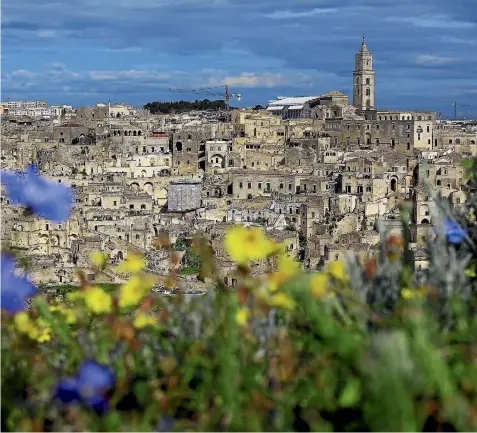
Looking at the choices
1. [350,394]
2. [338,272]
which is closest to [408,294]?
[338,272]

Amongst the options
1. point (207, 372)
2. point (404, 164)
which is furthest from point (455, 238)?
point (404, 164)

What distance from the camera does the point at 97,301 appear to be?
2.63m

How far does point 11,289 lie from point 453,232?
1.43m

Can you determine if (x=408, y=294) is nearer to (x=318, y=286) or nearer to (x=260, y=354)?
(x=318, y=286)

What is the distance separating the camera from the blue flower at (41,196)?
3.12m

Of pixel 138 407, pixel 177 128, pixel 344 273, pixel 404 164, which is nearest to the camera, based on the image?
pixel 138 407

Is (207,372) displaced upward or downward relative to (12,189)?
downward

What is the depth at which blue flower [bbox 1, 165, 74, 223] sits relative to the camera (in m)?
3.12

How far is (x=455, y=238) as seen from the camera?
305 centimetres

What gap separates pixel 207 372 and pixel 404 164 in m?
37.3

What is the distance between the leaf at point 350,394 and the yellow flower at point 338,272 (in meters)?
0.68

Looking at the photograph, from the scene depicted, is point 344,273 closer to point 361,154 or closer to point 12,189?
point 12,189

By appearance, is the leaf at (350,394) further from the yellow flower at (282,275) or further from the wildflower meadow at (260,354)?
the yellow flower at (282,275)

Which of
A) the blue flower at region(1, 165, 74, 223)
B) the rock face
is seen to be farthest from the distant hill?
the blue flower at region(1, 165, 74, 223)
